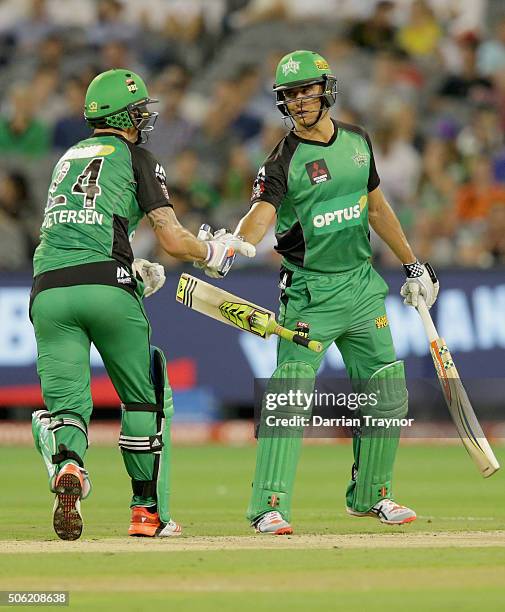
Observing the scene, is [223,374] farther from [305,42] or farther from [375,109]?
[305,42]

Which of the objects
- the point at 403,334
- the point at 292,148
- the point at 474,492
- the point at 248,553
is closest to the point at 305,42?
the point at 403,334

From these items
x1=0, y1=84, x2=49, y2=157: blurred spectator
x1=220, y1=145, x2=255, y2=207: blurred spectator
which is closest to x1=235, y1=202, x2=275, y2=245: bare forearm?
x1=220, y1=145, x2=255, y2=207: blurred spectator

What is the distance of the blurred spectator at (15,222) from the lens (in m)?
14.8

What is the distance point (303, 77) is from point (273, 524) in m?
2.33

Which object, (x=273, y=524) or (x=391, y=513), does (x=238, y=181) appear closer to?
(x=391, y=513)

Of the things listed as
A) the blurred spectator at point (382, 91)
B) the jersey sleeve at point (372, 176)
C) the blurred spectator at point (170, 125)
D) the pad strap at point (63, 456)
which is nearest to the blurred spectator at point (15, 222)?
the blurred spectator at point (170, 125)

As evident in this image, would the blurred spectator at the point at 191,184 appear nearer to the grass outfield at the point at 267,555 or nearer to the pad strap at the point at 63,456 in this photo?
the grass outfield at the point at 267,555

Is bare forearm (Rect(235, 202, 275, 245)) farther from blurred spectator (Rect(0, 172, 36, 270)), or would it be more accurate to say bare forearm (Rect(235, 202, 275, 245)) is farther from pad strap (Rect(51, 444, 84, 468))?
blurred spectator (Rect(0, 172, 36, 270))

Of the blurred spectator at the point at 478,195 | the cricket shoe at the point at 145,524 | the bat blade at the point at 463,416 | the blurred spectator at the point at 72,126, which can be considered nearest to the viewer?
the cricket shoe at the point at 145,524

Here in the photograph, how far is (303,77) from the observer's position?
25.6ft

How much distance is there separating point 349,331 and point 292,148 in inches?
40.2

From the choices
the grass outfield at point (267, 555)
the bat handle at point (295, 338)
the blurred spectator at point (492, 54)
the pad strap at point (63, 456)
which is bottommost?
the grass outfield at point (267, 555)

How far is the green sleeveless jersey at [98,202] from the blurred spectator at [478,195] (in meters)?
8.34

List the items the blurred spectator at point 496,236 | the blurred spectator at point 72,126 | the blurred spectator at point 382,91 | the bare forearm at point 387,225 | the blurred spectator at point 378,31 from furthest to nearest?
the blurred spectator at point 378,31, the blurred spectator at point 382,91, the blurred spectator at point 72,126, the blurred spectator at point 496,236, the bare forearm at point 387,225
